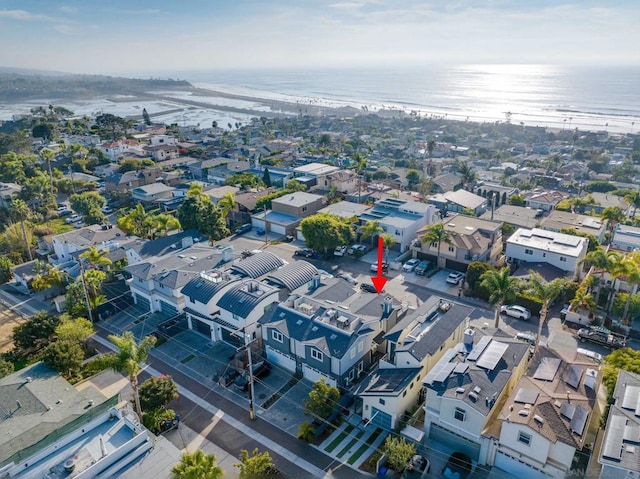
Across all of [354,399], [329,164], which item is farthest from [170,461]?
[329,164]

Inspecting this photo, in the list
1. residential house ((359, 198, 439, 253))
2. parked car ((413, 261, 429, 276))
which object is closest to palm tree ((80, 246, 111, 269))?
residential house ((359, 198, 439, 253))

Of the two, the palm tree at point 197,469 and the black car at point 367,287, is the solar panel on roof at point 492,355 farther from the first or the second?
the black car at point 367,287

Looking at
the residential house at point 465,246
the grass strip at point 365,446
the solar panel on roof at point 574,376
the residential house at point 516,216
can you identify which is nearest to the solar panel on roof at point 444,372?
the grass strip at point 365,446

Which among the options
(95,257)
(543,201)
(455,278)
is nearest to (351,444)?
(455,278)

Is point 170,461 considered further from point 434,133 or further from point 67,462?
point 434,133

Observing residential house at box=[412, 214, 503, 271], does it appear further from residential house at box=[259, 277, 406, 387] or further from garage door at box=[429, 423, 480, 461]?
garage door at box=[429, 423, 480, 461]

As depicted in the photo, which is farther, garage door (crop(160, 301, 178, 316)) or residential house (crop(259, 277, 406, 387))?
garage door (crop(160, 301, 178, 316))

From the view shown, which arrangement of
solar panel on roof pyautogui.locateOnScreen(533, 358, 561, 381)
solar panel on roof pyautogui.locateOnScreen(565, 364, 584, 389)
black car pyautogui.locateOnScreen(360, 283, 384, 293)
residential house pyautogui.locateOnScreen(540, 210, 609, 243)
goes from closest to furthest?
solar panel on roof pyautogui.locateOnScreen(565, 364, 584, 389) → solar panel on roof pyautogui.locateOnScreen(533, 358, 561, 381) → black car pyautogui.locateOnScreen(360, 283, 384, 293) → residential house pyautogui.locateOnScreen(540, 210, 609, 243)
